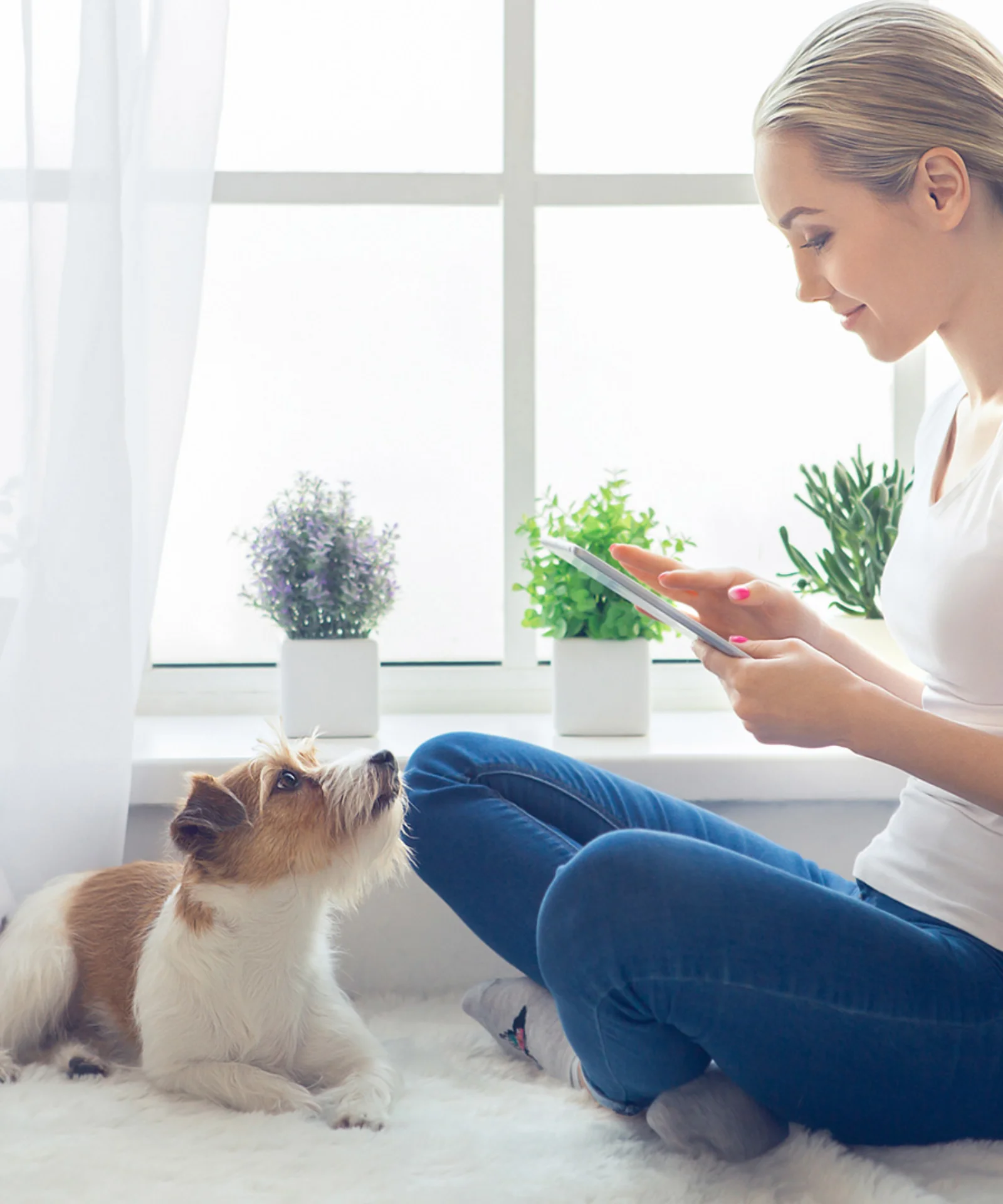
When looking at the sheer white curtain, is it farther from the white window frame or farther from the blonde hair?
the blonde hair

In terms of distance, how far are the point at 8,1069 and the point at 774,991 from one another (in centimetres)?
79

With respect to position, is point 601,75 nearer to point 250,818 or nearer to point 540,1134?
point 250,818

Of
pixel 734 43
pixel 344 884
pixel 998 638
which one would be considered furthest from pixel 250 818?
pixel 734 43

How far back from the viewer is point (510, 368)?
6.07ft

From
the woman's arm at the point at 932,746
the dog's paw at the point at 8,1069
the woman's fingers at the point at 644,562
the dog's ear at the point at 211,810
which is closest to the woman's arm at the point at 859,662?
the woman's fingers at the point at 644,562

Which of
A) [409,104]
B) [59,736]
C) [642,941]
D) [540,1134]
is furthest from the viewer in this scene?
[409,104]

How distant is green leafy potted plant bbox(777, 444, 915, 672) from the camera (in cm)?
162

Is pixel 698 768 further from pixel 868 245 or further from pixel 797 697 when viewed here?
pixel 868 245

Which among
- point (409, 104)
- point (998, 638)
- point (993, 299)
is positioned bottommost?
point (998, 638)

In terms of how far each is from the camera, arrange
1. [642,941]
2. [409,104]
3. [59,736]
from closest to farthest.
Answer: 1. [642,941]
2. [59,736]
3. [409,104]

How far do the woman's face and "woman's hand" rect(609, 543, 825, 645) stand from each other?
260mm

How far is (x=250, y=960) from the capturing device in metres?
1.13

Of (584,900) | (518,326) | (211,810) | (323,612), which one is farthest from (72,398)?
(584,900)

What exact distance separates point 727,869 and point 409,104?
4.74 feet
